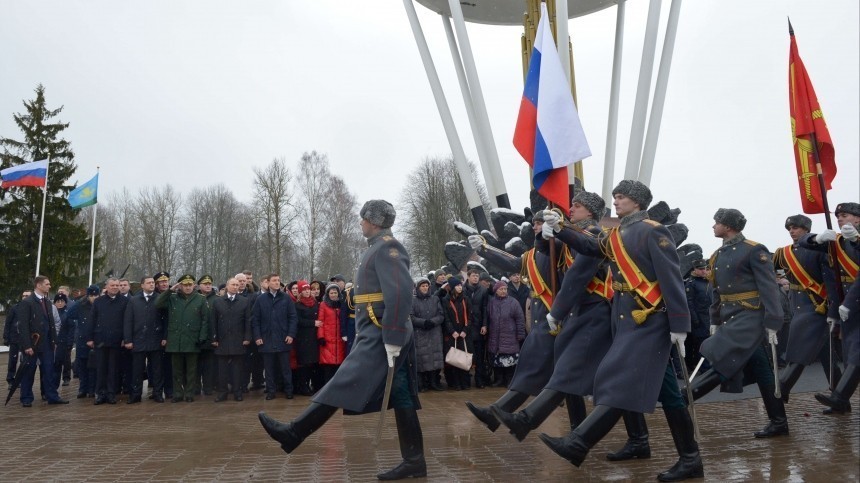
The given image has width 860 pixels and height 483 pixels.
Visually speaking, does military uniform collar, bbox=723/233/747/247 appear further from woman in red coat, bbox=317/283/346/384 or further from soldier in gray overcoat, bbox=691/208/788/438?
woman in red coat, bbox=317/283/346/384

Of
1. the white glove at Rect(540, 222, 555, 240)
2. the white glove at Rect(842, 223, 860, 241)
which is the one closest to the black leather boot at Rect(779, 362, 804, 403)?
the white glove at Rect(842, 223, 860, 241)

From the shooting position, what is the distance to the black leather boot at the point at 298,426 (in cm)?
505

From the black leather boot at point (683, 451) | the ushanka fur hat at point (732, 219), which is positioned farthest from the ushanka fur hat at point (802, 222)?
the black leather boot at point (683, 451)

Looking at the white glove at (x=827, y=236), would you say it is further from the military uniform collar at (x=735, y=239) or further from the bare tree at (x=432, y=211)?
the bare tree at (x=432, y=211)

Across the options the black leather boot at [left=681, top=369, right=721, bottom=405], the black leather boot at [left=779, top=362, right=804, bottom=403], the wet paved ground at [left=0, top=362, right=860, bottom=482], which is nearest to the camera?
the wet paved ground at [left=0, top=362, right=860, bottom=482]

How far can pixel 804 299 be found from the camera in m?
7.69

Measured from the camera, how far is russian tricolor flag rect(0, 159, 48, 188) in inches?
883

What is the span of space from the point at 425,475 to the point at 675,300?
2.06 m

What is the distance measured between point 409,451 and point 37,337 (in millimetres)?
7541

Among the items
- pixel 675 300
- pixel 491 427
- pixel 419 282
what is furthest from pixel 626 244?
pixel 419 282

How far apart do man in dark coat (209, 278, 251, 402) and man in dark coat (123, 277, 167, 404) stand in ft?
2.55

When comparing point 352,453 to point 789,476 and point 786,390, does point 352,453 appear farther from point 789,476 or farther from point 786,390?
point 786,390

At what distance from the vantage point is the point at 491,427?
18.3 feet

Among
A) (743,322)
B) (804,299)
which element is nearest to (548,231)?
(743,322)
